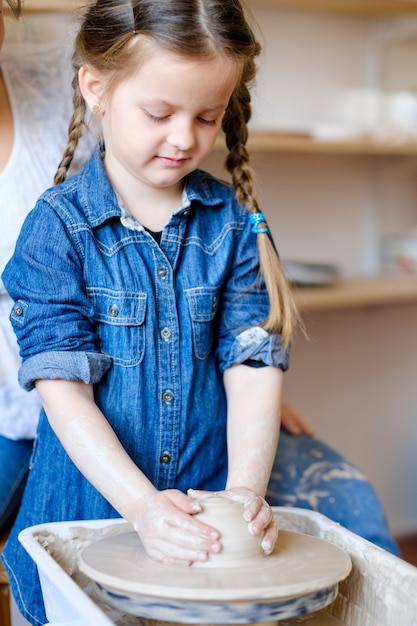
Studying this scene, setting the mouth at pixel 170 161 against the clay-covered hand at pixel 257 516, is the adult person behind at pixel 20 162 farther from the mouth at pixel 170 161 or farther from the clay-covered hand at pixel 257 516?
the clay-covered hand at pixel 257 516

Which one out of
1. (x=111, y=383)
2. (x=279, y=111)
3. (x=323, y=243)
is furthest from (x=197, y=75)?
(x=323, y=243)

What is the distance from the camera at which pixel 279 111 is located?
7.39ft

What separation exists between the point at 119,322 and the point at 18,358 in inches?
11.0

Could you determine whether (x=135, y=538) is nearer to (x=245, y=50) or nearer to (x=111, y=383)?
(x=111, y=383)

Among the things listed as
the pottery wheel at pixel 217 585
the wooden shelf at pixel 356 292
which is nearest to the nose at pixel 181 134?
the pottery wheel at pixel 217 585

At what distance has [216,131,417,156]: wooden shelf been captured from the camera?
6.37ft

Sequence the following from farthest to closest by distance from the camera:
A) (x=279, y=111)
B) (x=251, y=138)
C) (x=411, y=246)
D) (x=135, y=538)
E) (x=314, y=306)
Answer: (x=411, y=246), (x=279, y=111), (x=314, y=306), (x=251, y=138), (x=135, y=538)

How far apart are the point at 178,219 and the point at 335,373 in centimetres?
146

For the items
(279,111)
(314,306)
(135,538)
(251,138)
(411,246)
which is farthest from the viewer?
(411,246)

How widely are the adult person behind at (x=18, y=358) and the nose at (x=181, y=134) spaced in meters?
0.38

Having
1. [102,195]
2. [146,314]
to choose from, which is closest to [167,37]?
[102,195]

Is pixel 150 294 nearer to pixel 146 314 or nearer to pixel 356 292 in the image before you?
pixel 146 314

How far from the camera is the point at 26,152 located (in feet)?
4.30

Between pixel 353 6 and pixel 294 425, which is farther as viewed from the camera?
pixel 353 6
